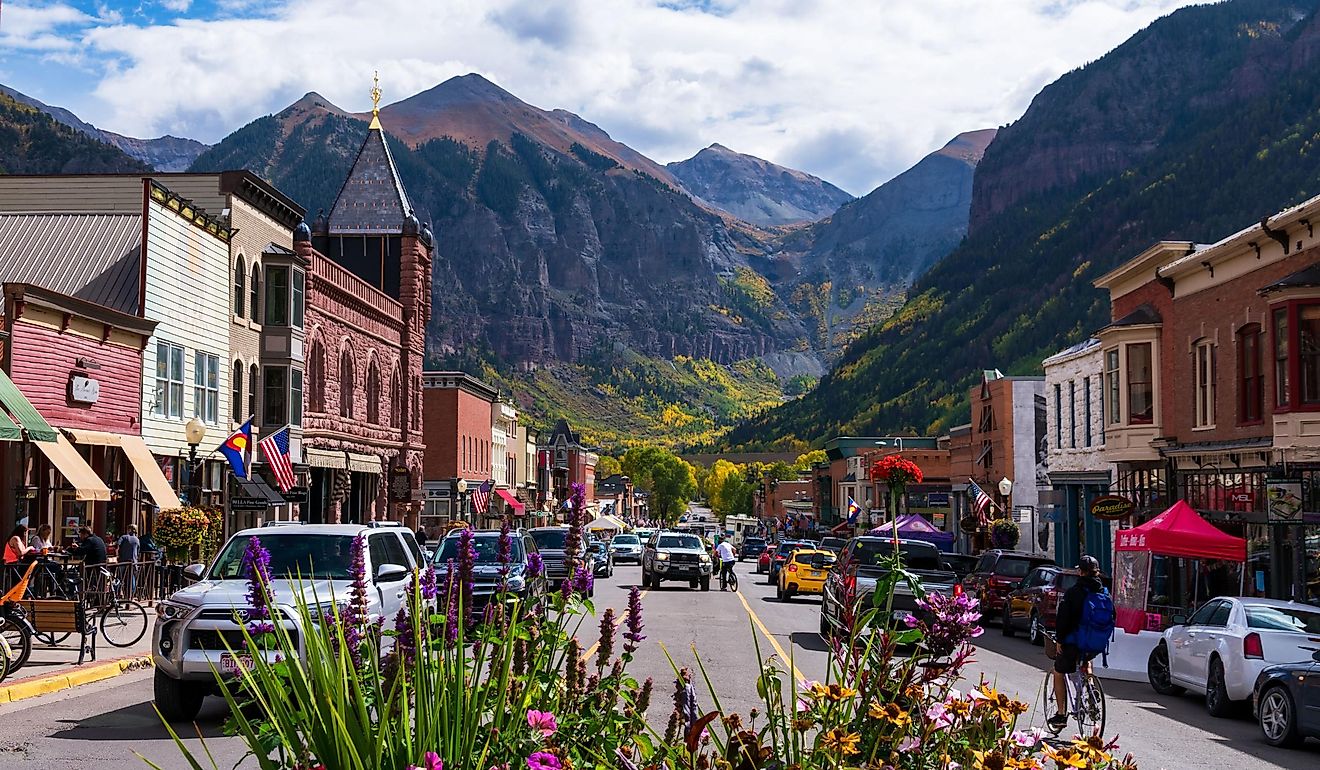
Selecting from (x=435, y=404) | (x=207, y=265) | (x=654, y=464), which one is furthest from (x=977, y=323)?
(x=207, y=265)

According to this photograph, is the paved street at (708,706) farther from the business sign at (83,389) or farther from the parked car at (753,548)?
the parked car at (753,548)

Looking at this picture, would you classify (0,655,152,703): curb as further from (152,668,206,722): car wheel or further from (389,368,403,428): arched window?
(389,368,403,428): arched window

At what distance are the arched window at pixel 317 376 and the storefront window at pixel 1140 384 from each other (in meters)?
25.8

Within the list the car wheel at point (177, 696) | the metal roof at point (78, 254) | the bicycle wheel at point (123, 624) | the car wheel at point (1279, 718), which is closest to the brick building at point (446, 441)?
the metal roof at point (78, 254)

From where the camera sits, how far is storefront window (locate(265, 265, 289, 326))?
4338 cm

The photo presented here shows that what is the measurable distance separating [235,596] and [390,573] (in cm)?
152

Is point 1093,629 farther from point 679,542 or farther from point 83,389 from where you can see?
point 679,542

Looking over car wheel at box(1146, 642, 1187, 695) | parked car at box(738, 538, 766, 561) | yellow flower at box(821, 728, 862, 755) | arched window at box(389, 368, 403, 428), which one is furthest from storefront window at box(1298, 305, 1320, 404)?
parked car at box(738, 538, 766, 561)

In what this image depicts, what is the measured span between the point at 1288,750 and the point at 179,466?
29011 mm

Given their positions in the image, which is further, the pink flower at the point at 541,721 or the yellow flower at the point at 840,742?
the pink flower at the point at 541,721

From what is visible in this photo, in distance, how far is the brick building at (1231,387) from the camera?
2733 cm

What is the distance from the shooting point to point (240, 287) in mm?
41344

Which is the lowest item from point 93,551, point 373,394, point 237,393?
point 93,551

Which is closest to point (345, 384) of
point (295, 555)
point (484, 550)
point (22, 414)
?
point (484, 550)
